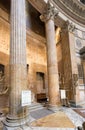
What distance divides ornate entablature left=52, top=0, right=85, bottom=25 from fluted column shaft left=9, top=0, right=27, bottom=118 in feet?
14.8

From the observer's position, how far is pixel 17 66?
182 inches

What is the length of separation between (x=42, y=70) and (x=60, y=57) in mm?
2042

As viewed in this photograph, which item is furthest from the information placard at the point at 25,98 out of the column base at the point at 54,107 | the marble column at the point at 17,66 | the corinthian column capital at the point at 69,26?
the corinthian column capital at the point at 69,26

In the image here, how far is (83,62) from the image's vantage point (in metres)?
10.4

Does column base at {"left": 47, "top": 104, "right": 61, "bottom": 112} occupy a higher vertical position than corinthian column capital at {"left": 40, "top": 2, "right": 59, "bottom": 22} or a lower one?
lower

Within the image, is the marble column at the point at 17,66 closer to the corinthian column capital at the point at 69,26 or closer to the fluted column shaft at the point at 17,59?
the fluted column shaft at the point at 17,59

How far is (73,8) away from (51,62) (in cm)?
581

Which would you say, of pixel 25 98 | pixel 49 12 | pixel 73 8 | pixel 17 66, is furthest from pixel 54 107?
pixel 73 8

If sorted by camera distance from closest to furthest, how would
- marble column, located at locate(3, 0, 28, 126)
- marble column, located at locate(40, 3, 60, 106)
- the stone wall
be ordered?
marble column, located at locate(3, 0, 28, 126)
marble column, located at locate(40, 3, 60, 106)
the stone wall

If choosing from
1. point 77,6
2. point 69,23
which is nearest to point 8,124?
point 69,23

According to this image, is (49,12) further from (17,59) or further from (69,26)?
(17,59)

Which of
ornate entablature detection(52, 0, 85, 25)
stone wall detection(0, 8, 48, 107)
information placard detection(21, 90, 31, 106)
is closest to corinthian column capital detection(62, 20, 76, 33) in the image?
ornate entablature detection(52, 0, 85, 25)

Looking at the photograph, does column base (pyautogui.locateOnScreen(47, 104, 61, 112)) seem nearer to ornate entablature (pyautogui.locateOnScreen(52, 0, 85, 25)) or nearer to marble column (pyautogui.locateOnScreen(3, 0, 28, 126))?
marble column (pyautogui.locateOnScreen(3, 0, 28, 126))

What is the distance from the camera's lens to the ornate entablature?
9177mm
